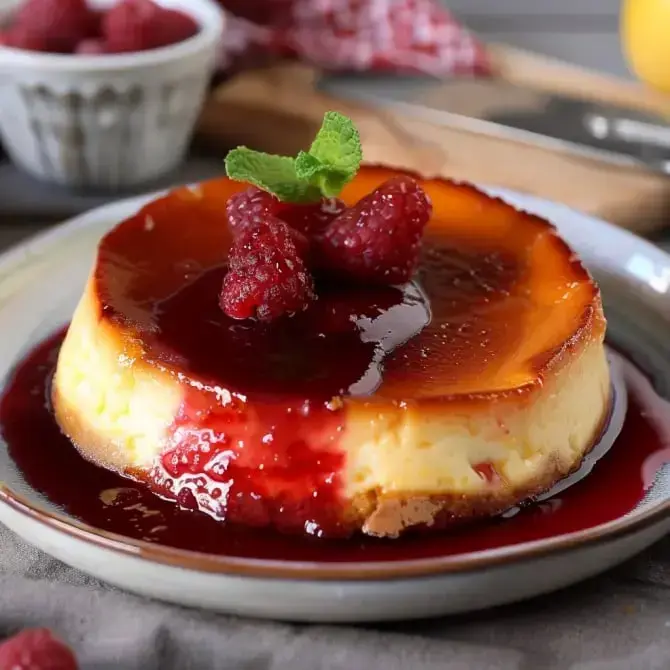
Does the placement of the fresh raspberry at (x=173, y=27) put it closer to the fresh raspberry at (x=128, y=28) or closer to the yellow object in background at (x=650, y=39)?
the fresh raspberry at (x=128, y=28)

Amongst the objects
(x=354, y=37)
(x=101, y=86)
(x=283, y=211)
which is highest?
(x=283, y=211)

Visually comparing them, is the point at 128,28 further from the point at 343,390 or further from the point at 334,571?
the point at 334,571

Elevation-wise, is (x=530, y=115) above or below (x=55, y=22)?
below

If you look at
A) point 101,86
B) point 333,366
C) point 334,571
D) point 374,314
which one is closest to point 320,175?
point 374,314

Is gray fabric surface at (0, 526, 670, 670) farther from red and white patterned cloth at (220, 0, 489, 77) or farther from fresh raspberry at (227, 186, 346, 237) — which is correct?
red and white patterned cloth at (220, 0, 489, 77)

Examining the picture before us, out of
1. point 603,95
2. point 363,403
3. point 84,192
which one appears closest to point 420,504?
point 363,403

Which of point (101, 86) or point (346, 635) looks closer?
point (346, 635)
